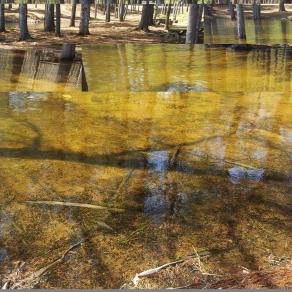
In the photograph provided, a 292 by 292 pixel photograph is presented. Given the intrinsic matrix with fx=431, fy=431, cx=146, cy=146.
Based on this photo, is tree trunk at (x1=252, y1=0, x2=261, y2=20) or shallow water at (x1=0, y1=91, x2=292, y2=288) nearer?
shallow water at (x1=0, y1=91, x2=292, y2=288)

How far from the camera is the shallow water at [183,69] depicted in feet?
33.0

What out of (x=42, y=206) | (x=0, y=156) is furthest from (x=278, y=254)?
(x=0, y=156)

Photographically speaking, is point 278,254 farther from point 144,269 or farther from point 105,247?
point 105,247

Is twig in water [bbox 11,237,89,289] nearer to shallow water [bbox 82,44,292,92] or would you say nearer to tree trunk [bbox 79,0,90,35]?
shallow water [bbox 82,44,292,92]

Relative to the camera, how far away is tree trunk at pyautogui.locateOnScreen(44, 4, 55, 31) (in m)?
10.4

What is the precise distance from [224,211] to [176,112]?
12.6ft

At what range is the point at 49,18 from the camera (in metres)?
11.4

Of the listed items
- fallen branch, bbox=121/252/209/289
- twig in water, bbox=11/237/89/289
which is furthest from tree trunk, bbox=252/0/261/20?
twig in water, bbox=11/237/89/289

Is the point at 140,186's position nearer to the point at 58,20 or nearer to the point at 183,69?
the point at 58,20

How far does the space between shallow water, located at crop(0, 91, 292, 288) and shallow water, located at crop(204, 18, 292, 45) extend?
14.0 meters

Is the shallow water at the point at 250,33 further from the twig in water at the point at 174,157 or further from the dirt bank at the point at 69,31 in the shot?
the twig in water at the point at 174,157

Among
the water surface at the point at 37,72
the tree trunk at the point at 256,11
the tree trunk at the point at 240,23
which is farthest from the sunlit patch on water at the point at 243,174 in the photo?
the tree trunk at the point at 256,11

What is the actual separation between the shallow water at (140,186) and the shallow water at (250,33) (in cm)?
1402

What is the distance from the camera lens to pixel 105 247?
124 inches
